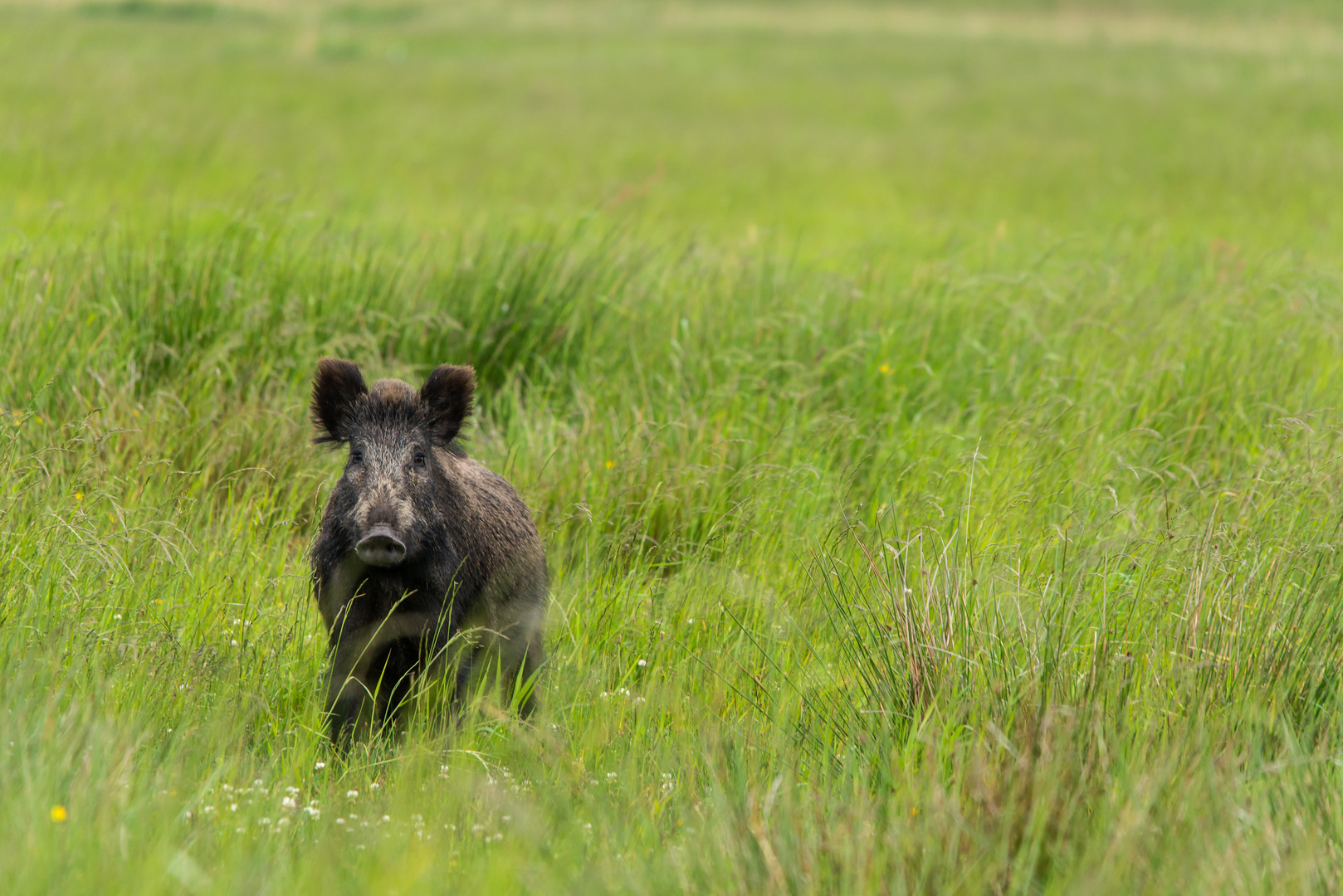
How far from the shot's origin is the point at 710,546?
4.64 m

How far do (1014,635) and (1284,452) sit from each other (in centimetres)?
250

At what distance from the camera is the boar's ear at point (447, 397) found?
375cm

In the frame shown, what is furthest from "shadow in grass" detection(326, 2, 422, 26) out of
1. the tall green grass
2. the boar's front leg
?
the boar's front leg

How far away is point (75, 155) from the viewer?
10.8 m

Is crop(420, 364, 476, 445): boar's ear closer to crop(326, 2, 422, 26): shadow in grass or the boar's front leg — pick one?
the boar's front leg

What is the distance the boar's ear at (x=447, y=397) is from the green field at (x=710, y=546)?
0.76 m

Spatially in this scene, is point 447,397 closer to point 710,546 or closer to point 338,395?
point 338,395

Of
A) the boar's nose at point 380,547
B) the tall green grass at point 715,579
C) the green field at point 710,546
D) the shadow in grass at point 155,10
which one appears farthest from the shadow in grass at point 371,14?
the boar's nose at point 380,547

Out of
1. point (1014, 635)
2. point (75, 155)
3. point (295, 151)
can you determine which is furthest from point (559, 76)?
point (1014, 635)

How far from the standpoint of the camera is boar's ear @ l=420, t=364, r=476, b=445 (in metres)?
3.75

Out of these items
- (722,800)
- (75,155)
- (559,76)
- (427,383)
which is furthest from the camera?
(559,76)

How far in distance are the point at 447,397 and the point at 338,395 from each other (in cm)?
34

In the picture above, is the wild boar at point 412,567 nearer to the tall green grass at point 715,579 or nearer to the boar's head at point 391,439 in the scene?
the boar's head at point 391,439

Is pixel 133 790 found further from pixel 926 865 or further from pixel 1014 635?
pixel 1014 635
